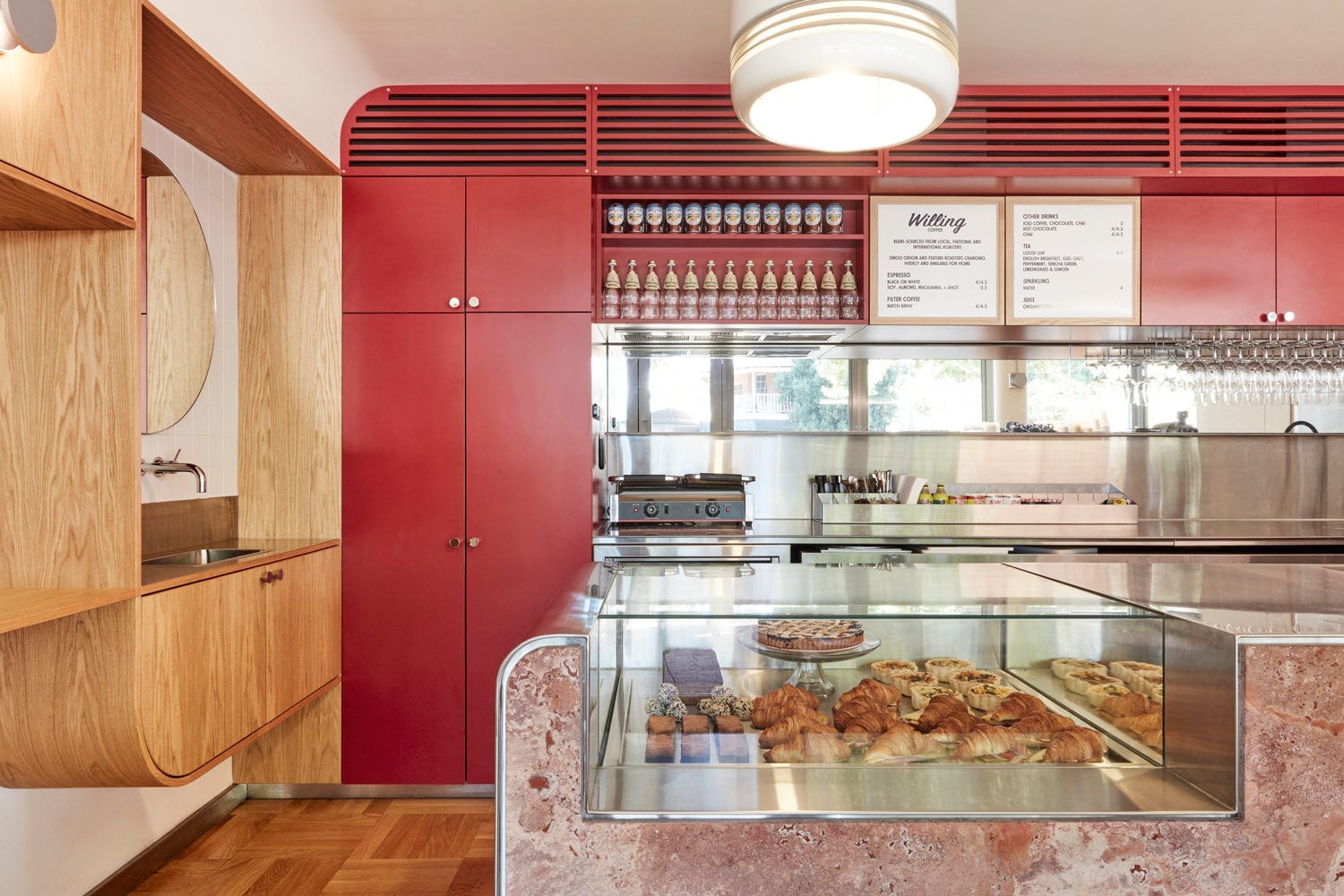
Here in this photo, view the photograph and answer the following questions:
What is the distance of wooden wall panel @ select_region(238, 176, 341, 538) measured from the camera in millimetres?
3141

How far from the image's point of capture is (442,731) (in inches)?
125

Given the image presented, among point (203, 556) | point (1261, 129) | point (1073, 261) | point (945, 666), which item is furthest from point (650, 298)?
point (1261, 129)

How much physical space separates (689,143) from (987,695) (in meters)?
2.41

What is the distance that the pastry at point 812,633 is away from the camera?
60.7 inches

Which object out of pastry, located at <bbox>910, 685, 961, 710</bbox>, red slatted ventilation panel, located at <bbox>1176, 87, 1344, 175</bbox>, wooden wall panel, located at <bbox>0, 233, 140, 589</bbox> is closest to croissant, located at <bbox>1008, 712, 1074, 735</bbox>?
pastry, located at <bbox>910, 685, 961, 710</bbox>

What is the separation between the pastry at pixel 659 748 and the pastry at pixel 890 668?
43cm

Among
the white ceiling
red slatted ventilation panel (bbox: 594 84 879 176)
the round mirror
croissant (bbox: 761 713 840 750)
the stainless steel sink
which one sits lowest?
croissant (bbox: 761 713 840 750)

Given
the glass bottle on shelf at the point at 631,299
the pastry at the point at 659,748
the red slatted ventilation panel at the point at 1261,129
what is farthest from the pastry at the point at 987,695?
the red slatted ventilation panel at the point at 1261,129

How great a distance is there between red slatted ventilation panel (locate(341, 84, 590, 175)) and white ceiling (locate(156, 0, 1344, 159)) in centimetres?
5

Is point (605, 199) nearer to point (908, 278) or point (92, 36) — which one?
point (908, 278)

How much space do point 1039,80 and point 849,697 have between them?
286 cm

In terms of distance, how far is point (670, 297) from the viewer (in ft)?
11.0

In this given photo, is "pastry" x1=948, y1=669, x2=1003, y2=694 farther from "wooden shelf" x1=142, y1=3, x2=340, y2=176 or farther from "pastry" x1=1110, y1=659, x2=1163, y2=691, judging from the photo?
"wooden shelf" x1=142, y1=3, x2=340, y2=176

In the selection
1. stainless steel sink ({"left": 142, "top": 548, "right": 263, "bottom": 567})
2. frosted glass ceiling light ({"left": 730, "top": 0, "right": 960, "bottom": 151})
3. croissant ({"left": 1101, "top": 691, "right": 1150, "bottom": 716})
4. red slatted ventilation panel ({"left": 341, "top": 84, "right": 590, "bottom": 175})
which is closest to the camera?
frosted glass ceiling light ({"left": 730, "top": 0, "right": 960, "bottom": 151})
